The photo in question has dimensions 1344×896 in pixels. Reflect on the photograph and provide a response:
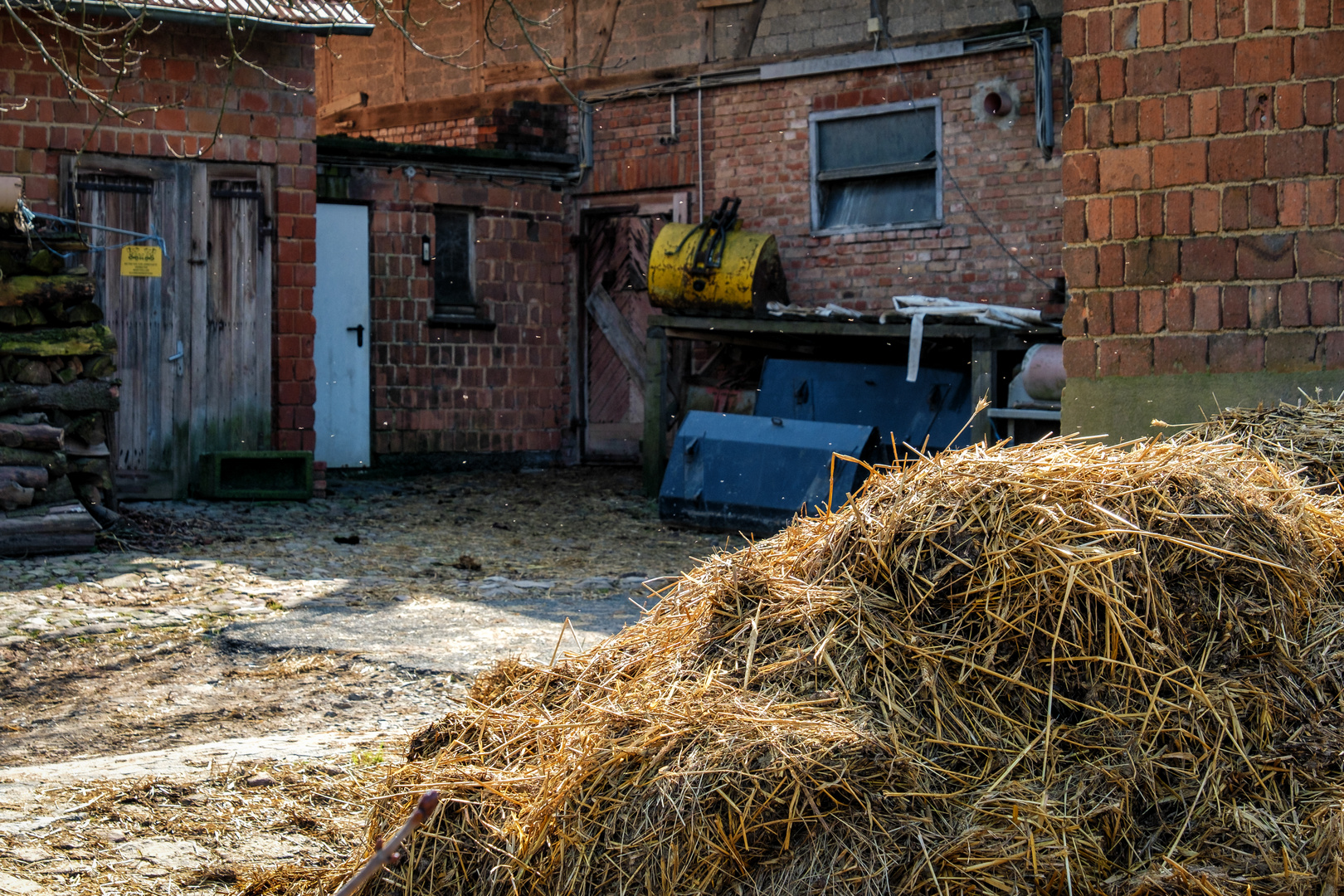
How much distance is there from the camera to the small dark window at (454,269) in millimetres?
13062

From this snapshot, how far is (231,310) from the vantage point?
10289 mm

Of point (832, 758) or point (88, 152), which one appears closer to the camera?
point (832, 758)

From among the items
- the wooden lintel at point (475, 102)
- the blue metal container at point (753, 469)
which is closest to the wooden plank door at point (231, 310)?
the blue metal container at point (753, 469)

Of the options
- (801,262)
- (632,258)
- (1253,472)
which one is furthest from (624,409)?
(1253,472)

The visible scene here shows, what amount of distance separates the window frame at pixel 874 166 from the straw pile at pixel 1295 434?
7147mm

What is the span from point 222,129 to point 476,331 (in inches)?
148

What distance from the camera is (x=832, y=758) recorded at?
2.39 metres

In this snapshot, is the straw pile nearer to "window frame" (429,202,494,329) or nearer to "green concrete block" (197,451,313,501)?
"green concrete block" (197,451,313,501)

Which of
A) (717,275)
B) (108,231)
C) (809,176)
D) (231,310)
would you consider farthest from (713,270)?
(108,231)

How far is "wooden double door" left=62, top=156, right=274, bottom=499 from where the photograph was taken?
9914 millimetres

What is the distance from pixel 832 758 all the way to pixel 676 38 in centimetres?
1143

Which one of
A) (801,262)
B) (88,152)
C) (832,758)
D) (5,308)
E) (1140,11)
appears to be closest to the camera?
(832,758)

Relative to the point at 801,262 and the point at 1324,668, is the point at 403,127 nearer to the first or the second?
the point at 801,262

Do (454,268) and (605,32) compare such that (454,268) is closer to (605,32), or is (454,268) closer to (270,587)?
(605,32)
